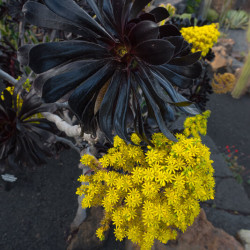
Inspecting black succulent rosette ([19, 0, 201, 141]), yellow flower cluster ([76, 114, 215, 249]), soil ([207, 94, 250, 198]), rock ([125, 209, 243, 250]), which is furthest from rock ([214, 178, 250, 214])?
black succulent rosette ([19, 0, 201, 141])

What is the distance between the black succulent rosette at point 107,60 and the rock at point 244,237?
1.40m

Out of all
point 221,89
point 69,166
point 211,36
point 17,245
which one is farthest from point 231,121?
point 17,245

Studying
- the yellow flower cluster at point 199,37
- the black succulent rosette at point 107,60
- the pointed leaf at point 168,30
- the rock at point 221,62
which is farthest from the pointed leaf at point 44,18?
the rock at point 221,62

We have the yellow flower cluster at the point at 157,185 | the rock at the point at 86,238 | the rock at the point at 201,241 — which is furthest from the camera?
the rock at the point at 86,238

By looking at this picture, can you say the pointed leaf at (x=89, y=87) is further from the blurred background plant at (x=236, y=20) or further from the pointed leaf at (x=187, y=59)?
the blurred background plant at (x=236, y=20)

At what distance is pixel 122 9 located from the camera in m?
0.73

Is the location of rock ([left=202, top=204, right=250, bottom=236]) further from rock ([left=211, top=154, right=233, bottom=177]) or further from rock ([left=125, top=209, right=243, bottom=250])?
rock ([left=211, top=154, right=233, bottom=177])

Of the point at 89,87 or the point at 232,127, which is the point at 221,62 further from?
the point at 89,87

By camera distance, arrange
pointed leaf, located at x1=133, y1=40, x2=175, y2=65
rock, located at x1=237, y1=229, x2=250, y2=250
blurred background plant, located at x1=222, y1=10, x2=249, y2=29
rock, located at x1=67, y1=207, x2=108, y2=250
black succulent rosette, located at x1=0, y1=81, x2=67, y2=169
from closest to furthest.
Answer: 1. pointed leaf, located at x1=133, y1=40, x2=175, y2=65
2. black succulent rosette, located at x1=0, y1=81, x2=67, y2=169
3. rock, located at x1=237, y1=229, x2=250, y2=250
4. rock, located at x1=67, y1=207, x2=108, y2=250
5. blurred background plant, located at x1=222, y1=10, x2=249, y2=29

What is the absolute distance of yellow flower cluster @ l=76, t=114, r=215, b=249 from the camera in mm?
811

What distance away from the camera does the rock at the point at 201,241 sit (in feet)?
4.75

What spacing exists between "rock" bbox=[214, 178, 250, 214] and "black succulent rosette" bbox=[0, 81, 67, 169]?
5.84 ft

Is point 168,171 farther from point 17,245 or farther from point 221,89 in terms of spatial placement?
point 221,89

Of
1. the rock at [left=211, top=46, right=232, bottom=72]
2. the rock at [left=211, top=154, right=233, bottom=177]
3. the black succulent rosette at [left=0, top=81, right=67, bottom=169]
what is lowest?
the rock at [left=211, top=154, right=233, bottom=177]
